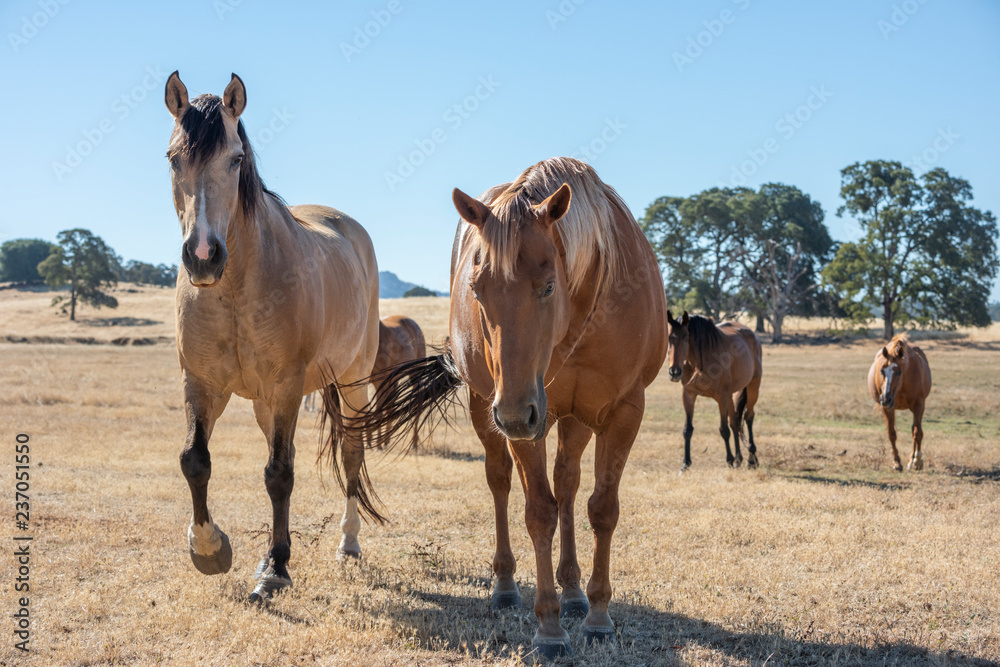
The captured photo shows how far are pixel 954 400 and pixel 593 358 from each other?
54.4ft

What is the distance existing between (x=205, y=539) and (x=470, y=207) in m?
2.53

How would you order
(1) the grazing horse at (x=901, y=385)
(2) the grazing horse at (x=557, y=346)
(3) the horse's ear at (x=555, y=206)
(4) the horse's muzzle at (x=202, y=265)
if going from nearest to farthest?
1. (2) the grazing horse at (x=557, y=346)
2. (3) the horse's ear at (x=555, y=206)
3. (4) the horse's muzzle at (x=202, y=265)
4. (1) the grazing horse at (x=901, y=385)

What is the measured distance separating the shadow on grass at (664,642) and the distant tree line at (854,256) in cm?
3619

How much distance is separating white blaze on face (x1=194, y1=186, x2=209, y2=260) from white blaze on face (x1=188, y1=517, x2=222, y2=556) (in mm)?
1652

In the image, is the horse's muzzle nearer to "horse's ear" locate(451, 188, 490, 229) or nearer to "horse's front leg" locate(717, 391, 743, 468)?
"horse's ear" locate(451, 188, 490, 229)

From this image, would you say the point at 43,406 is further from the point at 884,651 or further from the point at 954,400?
the point at 954,400

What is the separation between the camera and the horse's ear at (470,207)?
2912mm

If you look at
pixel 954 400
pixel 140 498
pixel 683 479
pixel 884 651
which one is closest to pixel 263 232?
pixel 140 498

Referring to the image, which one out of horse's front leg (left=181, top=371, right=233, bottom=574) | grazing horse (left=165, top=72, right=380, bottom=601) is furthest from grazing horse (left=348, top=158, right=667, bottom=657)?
horse's front leg (left=181, top=371, right=233, bottom=574)

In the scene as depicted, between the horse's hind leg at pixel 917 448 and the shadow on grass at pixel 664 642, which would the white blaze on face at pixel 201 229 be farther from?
the horse's hind leg at pixel 917 448

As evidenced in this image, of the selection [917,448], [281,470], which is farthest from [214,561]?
[917,448]

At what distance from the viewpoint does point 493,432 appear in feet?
13.8

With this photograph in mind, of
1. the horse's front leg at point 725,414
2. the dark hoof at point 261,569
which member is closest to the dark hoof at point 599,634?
the dark hoof at point 261,569

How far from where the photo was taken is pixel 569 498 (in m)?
3.86
